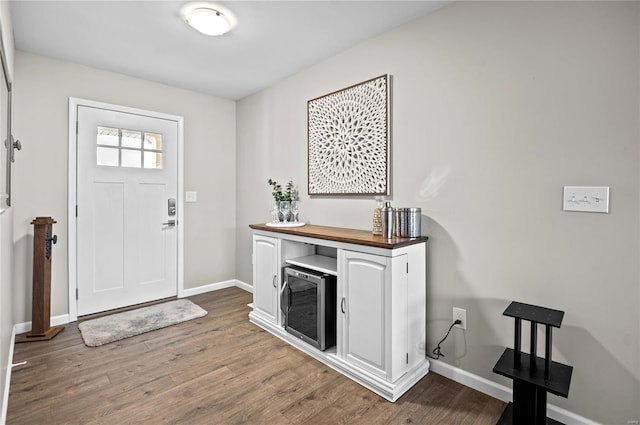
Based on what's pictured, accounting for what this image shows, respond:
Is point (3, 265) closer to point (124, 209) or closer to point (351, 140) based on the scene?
point (124, 209)

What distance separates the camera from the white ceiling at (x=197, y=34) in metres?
2.15

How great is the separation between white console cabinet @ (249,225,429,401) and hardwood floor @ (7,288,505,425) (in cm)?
10

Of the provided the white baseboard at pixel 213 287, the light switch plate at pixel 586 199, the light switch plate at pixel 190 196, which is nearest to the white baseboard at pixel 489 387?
the light switch plate at pixel 586 199

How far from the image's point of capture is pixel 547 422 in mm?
1673

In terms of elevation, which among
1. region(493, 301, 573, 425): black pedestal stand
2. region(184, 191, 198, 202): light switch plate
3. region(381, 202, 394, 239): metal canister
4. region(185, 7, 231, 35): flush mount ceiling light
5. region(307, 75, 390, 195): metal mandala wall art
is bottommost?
region(493, 301, 573, 425): black pedestal stand

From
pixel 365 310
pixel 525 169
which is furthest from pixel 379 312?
pixel 525 169

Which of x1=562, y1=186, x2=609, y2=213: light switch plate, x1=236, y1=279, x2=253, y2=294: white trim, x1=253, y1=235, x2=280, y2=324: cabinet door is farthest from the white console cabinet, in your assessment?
x1=236, y1=279, x2=253, y2=294: white trim

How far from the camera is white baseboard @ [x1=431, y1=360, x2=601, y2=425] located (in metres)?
1.66

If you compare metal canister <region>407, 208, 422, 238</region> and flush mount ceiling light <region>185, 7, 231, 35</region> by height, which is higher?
flush mount ceiling light <region>185, 7, 231, 35</region>

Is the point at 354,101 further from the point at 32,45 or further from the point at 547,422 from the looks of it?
the point at 32,45

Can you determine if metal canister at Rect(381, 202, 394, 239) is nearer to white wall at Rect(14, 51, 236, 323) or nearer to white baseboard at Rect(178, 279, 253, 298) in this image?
white baseboard at Rect(178, 279, 253, 298)

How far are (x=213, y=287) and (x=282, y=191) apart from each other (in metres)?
1.64

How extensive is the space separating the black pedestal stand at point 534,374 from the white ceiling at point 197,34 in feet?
6.44

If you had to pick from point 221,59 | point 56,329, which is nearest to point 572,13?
point 221,59
